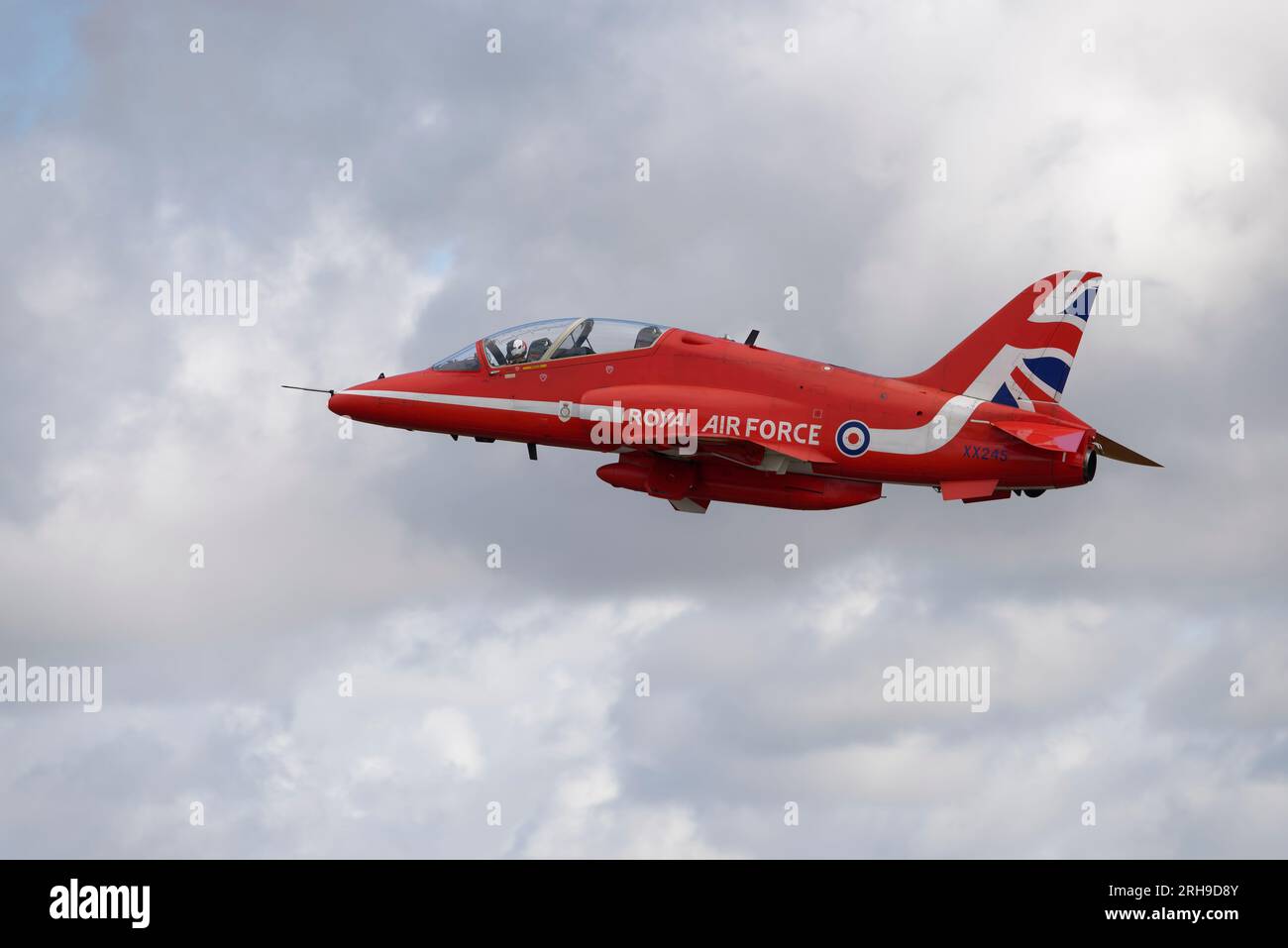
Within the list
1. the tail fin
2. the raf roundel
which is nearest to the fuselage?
the raf roundel

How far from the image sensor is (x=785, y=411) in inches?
2549

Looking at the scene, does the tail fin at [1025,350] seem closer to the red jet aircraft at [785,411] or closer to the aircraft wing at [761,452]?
the red jet aircraft at [785,411]

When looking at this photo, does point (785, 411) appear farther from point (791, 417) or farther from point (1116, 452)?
point (1116, 452)

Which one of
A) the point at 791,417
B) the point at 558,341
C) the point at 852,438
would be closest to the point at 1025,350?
the point at 852,438

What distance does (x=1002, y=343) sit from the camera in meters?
65.6

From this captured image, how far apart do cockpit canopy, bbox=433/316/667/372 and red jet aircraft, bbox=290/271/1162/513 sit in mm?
41

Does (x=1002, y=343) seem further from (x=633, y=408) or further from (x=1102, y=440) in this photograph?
(x=633, y=408)

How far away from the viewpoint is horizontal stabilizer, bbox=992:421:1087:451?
62.7 metres

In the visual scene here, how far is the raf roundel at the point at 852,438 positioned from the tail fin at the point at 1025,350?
247 centimetres

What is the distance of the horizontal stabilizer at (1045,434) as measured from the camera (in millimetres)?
62719

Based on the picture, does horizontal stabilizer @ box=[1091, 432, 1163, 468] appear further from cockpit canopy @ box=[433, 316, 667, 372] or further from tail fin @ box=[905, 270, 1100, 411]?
cockpit canopy @ box=[433, 316, 667, 372]

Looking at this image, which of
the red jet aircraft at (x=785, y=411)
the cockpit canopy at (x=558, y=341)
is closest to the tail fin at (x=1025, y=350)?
the red jet aircraft at (x=785, y=411)

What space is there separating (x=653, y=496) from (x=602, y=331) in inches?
198
